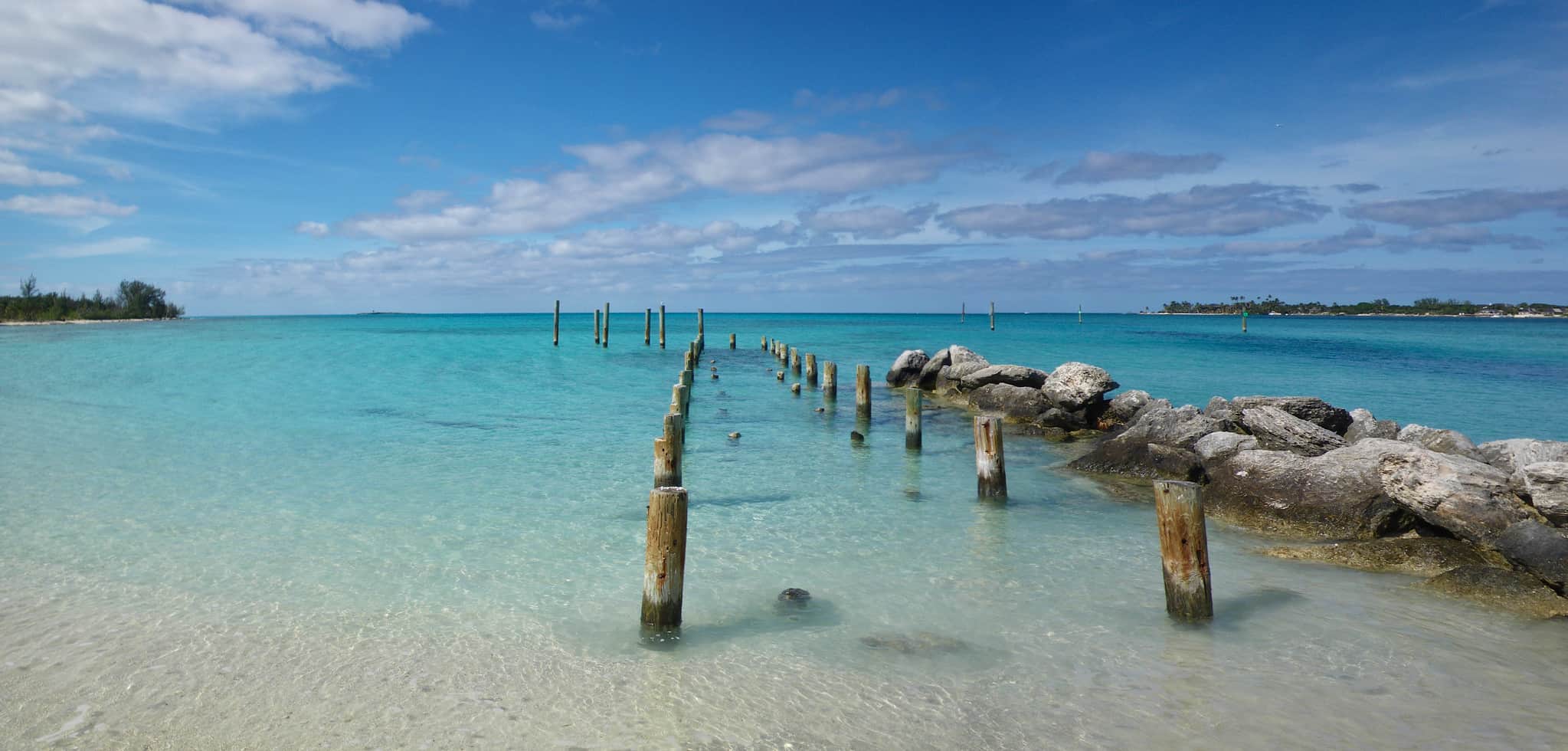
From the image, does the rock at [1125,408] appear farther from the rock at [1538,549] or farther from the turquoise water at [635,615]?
the rock at [1538,549]

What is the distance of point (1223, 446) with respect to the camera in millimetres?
11875

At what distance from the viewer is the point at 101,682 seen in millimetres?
5586

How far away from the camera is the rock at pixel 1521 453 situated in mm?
9984

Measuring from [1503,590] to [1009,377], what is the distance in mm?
13480

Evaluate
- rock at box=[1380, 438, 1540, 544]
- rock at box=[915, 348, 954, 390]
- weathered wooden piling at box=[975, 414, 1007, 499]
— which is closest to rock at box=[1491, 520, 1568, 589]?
rock at box=[1380, 438, 1540, 544]

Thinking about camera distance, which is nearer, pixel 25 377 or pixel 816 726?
pixel 816 726

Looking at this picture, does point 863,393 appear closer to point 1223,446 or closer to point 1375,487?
point 1223,446

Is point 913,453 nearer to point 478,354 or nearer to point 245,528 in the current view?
point 245,528

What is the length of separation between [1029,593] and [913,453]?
7.08 m

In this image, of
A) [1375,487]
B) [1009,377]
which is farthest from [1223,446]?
[1009,377]

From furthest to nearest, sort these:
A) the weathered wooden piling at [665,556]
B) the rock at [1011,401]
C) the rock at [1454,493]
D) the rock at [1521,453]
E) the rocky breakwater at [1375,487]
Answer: the rock at [1011,401]
the rock at [1521,453]
the rock at [1454,493]
the rocky breakwater at [1375,487]
the weathered wooden piling at [665,556]

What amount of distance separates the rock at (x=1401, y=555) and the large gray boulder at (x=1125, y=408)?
8930 millimetres

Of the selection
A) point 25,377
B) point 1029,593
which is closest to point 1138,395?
point 1029,593

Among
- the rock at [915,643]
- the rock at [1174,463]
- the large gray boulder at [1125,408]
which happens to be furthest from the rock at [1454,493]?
the large gray boulder at [1125,408]
